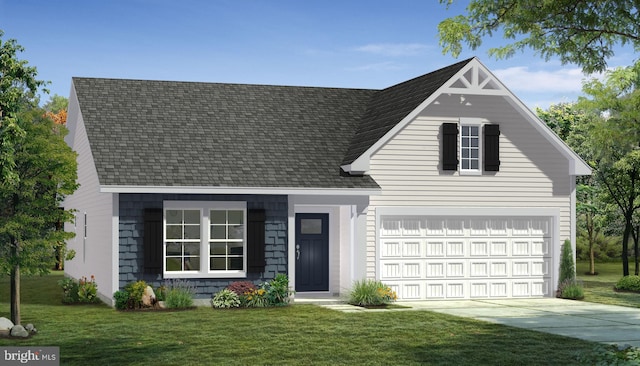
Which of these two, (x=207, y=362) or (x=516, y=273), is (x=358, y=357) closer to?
(x=207, y=362)

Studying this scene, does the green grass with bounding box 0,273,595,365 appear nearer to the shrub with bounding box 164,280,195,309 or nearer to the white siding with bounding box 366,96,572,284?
the shrub with bounding box 164,280,195,309

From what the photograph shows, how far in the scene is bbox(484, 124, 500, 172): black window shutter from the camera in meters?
24.9

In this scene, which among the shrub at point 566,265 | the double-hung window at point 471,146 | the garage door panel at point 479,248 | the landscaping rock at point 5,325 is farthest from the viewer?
the shrub at point 566,265

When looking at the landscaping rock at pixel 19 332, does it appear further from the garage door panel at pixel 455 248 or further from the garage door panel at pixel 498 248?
the garage door panel at pixel 498 248

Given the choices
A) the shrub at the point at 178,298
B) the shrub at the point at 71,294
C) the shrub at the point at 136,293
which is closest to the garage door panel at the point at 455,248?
the shrub at the point at 178,298

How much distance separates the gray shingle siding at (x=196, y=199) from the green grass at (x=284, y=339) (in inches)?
46.2

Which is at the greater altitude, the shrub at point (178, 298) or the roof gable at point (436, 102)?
the roof gable at point (436, 102)

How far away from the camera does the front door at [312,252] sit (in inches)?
979

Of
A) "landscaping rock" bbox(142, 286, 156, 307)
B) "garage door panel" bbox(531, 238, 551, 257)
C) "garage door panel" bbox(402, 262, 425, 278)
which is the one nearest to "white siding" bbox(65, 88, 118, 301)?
"landscaping rock" bbox(142, 286, 156, 307)

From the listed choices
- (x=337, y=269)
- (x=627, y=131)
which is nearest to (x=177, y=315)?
(x=337, y=269)

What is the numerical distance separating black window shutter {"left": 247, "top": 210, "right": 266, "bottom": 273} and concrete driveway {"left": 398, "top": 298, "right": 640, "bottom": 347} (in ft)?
13.4

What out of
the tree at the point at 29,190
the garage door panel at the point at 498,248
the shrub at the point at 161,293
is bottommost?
the shrub at the point at 161,293

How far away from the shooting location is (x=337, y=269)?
25.0 m

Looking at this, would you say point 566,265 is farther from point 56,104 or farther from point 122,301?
point 56,104
